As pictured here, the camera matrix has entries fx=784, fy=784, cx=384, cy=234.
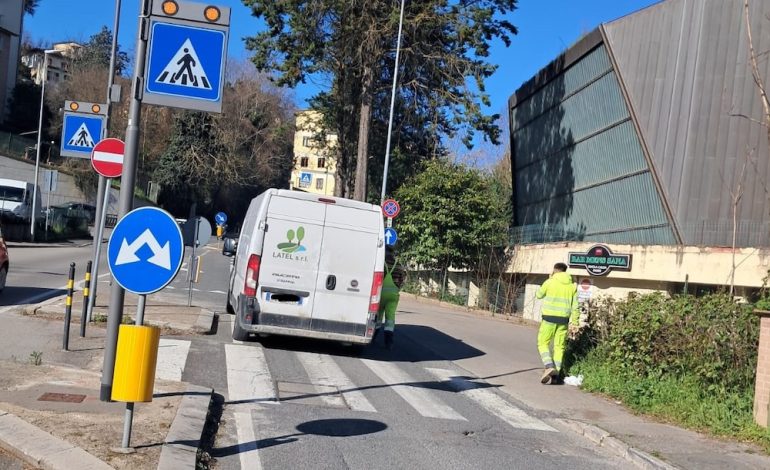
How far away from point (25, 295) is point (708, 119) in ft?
58.1

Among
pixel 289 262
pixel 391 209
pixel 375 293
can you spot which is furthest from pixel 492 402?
pixel 391 209

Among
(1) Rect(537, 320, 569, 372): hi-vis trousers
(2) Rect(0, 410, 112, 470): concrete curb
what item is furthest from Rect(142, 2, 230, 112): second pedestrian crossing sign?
(1) Rect(537, 320, 569, 372): hi-vis trousers

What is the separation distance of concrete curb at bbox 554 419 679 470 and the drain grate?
5.05m

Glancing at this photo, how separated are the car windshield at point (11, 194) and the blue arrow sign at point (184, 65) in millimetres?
34974

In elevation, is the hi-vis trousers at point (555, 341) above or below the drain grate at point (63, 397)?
above

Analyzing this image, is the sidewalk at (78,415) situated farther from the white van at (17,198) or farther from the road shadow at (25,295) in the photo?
the white van at (17,198)

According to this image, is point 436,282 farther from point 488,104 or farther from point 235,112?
point 235,112

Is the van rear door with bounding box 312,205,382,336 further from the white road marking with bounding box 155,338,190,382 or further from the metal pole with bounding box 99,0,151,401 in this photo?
the metal pole with bounding box 99,0,151,401

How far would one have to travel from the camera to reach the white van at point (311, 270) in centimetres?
1143

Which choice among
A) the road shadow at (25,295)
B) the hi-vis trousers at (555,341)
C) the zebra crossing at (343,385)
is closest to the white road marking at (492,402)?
the zebra crossing at (343,385)

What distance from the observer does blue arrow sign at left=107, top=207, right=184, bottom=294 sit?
18.5ft

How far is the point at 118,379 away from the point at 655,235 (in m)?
19.5

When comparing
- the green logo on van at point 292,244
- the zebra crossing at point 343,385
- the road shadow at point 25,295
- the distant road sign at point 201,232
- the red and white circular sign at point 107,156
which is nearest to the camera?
the zebra crossing at point 343,385

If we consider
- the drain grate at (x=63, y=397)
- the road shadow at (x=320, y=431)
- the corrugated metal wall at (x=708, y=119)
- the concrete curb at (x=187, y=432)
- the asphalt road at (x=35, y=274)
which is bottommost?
the asphalt road at (x=35, y=274)
